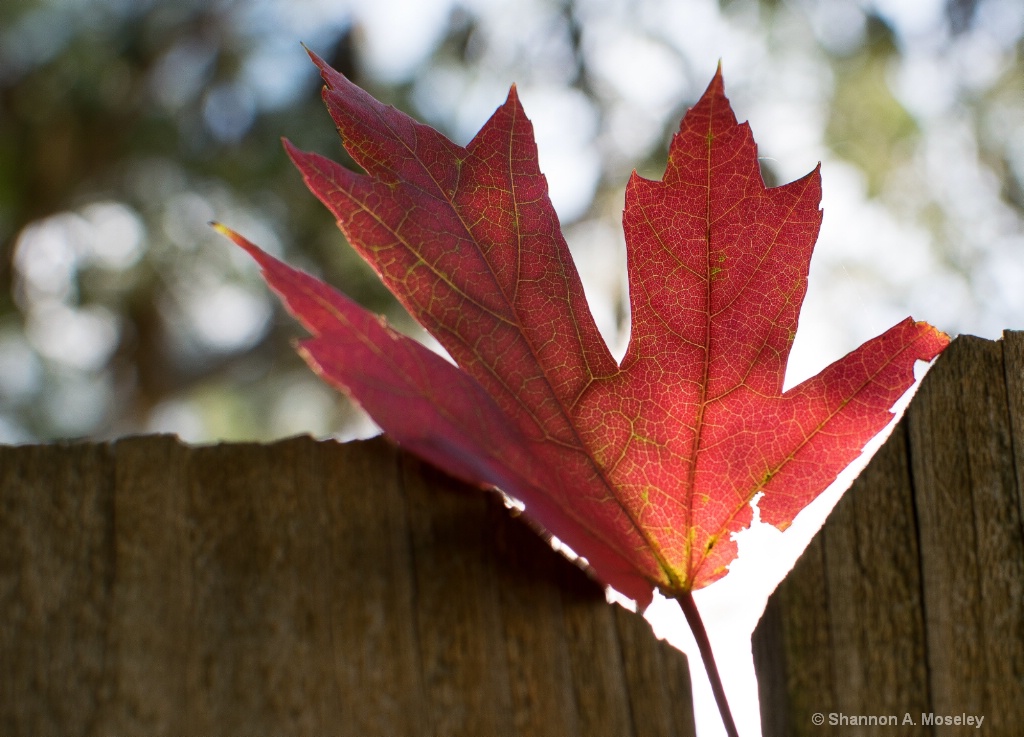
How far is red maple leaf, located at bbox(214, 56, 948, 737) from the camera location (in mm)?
390

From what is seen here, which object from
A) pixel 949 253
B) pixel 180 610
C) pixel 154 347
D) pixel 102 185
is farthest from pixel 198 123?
pixel 180 610

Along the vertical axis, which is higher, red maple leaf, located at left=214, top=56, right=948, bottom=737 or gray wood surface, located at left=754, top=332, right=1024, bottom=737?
red maple leaf, located at left=214, top=56, right=948, bottom=737

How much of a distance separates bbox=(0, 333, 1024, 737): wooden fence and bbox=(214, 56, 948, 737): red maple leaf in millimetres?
42

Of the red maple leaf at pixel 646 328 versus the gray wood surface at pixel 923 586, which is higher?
the red maple leaf at pixel 646 328

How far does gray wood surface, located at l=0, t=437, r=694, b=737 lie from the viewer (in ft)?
1.24

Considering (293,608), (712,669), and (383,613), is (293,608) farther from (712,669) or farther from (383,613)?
(712,669)

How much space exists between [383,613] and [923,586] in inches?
11.1

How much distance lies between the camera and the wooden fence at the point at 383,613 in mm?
379

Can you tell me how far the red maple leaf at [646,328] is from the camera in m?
0.39

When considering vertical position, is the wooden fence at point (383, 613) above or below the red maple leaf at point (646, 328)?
below

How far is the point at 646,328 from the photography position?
1.33 feet

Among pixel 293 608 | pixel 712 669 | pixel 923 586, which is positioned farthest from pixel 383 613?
Answer: pixel 923 586

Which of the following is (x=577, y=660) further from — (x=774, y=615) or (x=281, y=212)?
(x=281, y=212)

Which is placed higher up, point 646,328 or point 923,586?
point 646,328
